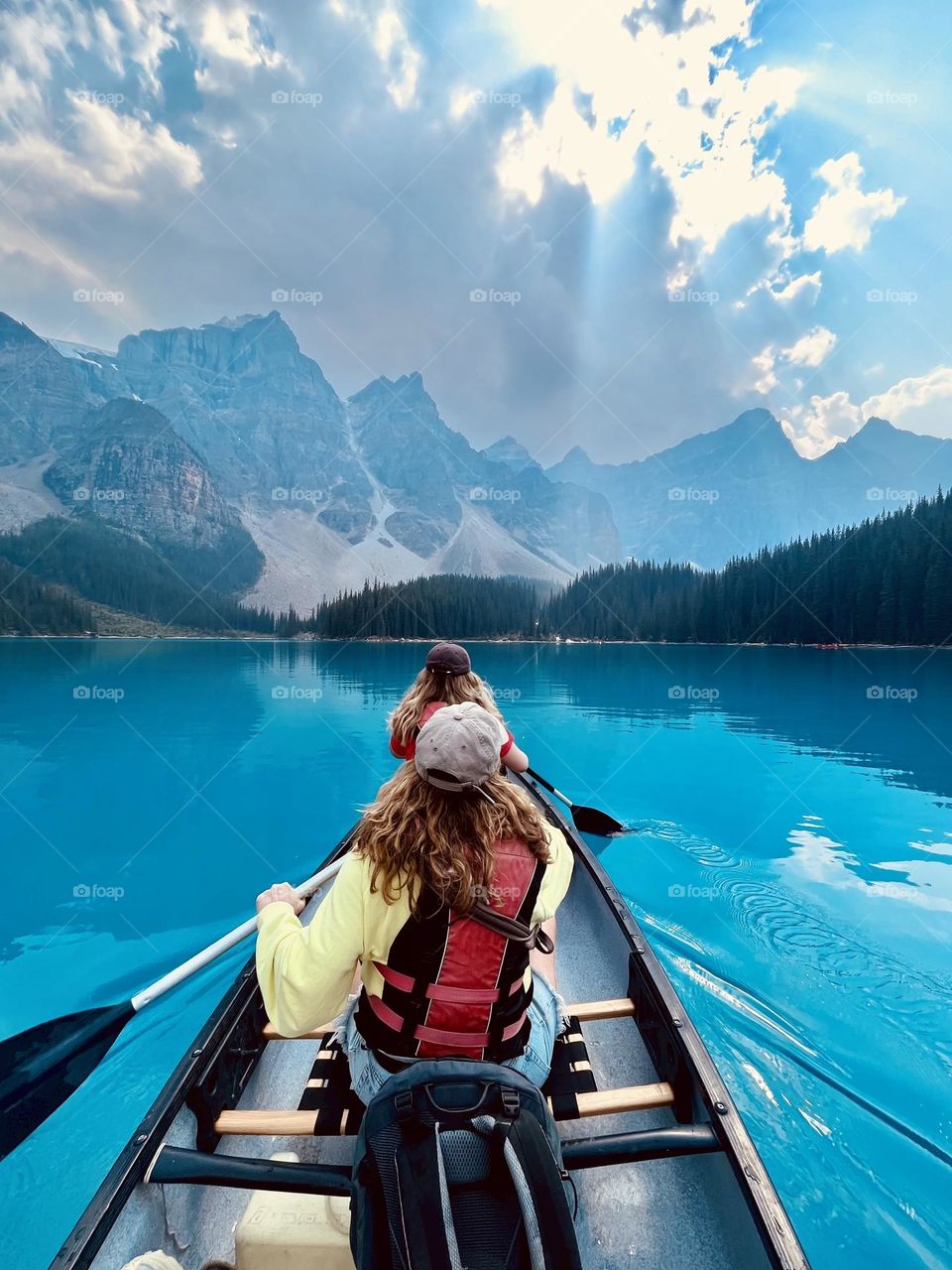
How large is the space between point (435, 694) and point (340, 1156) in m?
3.19

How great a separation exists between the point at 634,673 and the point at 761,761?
32004 millimetres

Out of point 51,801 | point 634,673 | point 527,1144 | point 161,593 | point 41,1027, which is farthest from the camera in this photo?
point 161,593

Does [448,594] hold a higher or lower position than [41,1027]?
higher

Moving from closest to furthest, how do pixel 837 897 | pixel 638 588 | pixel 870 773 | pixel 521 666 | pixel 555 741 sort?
pixel 837 897 < pixel 870 773 < pixel 555 741 < pixel 521 666 < pixel 638 588

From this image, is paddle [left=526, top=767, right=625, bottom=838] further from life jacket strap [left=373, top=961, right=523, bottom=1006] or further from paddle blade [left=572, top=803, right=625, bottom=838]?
life jacket strap [left=373, top=961, right=523, bottom=1006]

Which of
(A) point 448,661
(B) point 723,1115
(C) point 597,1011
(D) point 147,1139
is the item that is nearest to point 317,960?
(D) point 147,1139

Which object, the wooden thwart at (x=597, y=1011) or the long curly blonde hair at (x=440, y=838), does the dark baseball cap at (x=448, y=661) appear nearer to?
the wooden thwart at (x=597, y=1011)

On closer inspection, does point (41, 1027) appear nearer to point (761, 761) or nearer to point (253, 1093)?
point (253, 1093)

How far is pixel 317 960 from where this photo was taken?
95.3 inches

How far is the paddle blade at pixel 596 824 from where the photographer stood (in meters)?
11.2

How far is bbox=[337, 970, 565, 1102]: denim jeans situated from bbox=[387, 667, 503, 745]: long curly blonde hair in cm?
227

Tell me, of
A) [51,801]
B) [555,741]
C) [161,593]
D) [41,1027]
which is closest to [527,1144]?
[41,1027]

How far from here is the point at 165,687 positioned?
3753cm

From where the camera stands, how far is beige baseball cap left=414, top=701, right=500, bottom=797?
7.66ft
